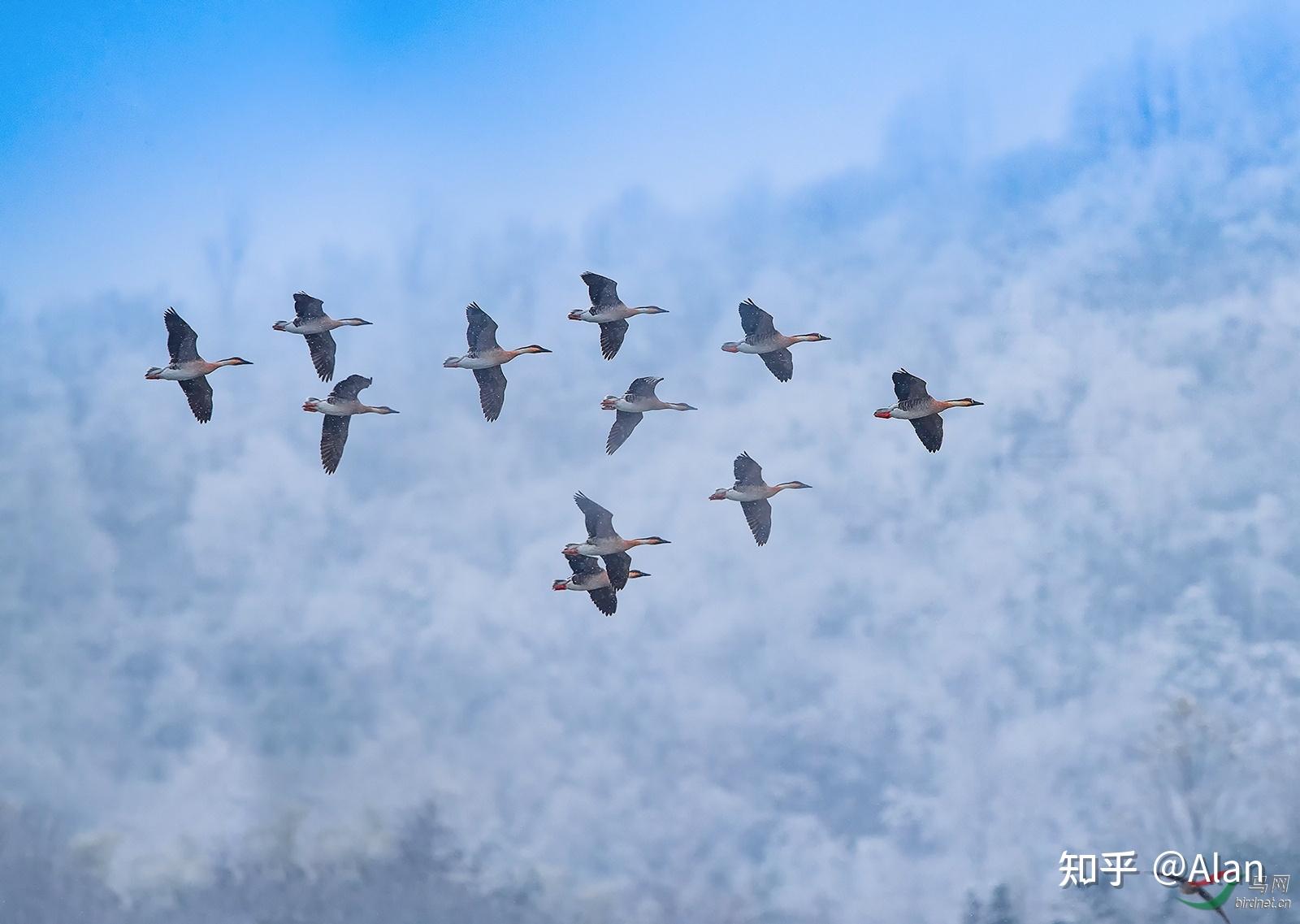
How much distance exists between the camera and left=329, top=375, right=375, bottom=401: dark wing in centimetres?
4419

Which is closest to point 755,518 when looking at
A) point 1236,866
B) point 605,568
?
point 605,568

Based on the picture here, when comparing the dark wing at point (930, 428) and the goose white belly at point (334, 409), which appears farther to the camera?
the goose white belly at point (334, 409)

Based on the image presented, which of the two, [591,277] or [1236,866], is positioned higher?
[591,277]

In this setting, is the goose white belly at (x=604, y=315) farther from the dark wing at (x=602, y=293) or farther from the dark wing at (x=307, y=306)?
the dark wing at (x=307, y=306)

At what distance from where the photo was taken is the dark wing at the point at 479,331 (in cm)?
4297

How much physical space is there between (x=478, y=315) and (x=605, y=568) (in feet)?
24.9

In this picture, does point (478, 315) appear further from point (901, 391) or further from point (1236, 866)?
point (1236, 866)

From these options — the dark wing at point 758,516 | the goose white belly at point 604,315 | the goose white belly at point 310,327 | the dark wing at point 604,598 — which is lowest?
the dark wing at point 604,598

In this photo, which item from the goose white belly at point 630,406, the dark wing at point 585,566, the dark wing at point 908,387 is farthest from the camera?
the dark wing at point 585,566

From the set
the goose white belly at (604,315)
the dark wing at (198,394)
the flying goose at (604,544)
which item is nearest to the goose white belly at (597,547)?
the flying goose at (604,544)

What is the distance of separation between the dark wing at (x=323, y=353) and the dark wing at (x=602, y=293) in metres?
6.89

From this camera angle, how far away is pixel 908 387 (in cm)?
3994

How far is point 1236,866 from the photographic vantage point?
75500mm

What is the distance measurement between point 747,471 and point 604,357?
467 centimetres
